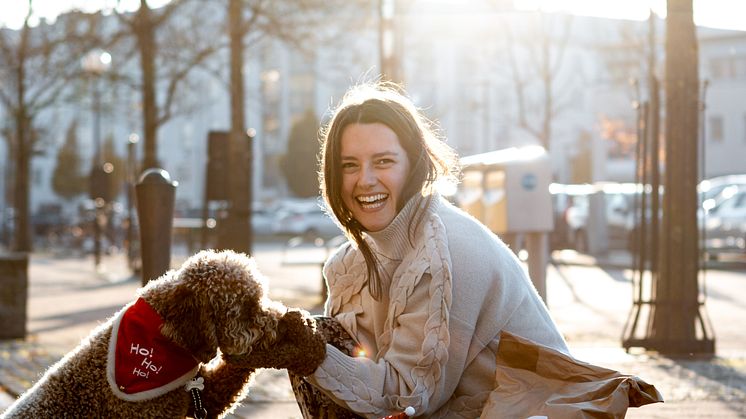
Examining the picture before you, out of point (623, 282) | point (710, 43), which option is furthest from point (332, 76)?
point (623, 282)

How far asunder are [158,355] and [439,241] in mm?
951

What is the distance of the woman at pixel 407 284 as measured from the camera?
359 cm

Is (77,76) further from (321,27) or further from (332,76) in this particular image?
(332,76)

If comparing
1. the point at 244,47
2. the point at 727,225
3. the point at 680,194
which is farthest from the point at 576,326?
the point at 727,225

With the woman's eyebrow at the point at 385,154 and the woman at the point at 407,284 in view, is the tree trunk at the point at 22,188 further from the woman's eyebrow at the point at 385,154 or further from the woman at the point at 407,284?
the woman's eyebrow at the point at 385,154

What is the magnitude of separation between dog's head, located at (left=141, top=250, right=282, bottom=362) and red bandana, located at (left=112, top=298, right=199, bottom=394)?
5 cm

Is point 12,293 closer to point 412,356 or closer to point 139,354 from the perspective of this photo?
point 139,354

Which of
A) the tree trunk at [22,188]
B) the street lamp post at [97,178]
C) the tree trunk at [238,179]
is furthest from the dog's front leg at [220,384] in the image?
the tree trunk at [22,188]

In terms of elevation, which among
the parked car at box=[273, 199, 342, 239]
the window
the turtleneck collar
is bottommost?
the parked car at box=[273, 199, 342, 239]

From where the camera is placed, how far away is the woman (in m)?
3.59

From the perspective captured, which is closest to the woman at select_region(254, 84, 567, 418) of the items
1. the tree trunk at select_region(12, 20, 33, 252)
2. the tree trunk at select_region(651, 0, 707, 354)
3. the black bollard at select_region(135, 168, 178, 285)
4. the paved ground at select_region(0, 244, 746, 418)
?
the paved ground at select_region(0, 244, 746, 418)

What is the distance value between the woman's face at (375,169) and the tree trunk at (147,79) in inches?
699

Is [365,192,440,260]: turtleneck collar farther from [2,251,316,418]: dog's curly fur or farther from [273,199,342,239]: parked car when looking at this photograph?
[273,199,342,239]: parked car

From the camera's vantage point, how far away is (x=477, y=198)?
13789mm
